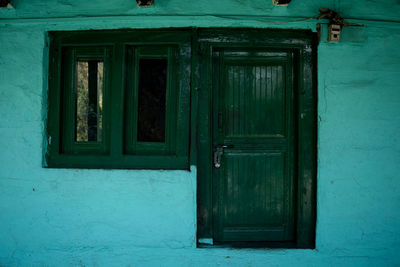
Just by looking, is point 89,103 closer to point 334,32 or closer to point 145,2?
point 145,2

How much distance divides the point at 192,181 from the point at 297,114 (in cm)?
151

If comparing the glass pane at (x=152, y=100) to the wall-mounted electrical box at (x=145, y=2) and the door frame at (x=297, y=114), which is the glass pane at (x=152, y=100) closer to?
the door frame at (x=297, y=114)

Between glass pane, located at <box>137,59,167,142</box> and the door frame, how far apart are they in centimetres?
43

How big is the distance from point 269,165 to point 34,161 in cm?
287

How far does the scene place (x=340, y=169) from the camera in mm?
2703

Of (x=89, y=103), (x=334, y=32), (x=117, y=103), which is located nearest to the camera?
(x=334, y=32)

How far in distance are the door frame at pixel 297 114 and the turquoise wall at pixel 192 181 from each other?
0.30 ft

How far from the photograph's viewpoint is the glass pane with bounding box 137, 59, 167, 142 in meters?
2.88

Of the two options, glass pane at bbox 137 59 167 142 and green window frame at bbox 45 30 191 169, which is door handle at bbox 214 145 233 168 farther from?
glass pane at bbox 137 59 167 142

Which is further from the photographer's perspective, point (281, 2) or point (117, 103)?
point (117, 103)

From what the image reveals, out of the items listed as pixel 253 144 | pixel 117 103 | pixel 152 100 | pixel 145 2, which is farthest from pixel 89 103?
pixel 253 144

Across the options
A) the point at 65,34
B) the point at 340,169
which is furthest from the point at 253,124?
the point at 65,34

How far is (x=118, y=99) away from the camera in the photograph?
2.82 m

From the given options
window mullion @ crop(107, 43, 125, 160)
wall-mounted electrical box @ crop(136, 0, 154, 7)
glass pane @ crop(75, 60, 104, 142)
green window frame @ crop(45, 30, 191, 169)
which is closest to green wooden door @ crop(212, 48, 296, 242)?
green window frame @ crop(45, 30, 191, 169)
